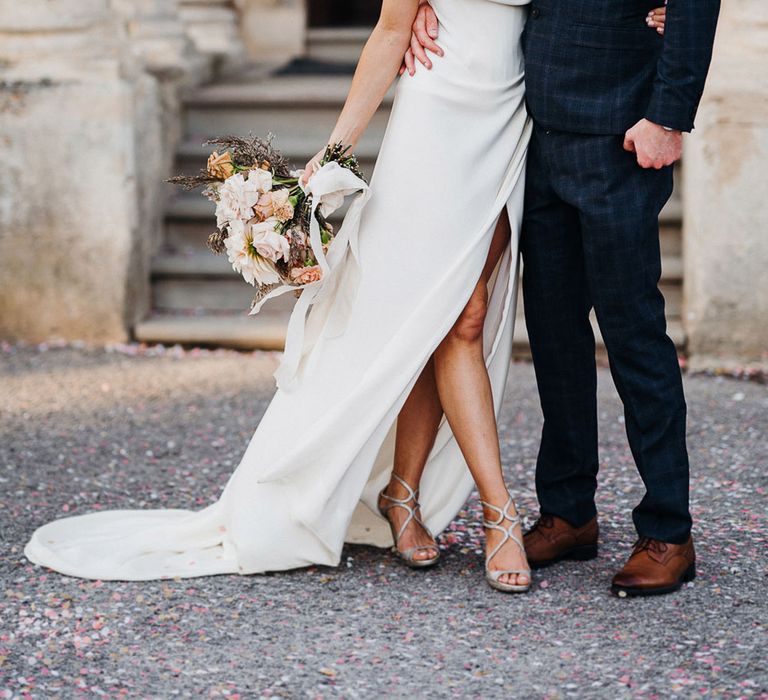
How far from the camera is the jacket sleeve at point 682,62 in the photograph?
2742 mm

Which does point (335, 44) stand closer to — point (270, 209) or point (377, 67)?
point (377, 67)

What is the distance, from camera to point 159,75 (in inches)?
266

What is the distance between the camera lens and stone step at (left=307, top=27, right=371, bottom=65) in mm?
8883

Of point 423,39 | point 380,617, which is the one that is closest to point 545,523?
point 380,617

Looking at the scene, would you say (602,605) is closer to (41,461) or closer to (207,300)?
(41,461)

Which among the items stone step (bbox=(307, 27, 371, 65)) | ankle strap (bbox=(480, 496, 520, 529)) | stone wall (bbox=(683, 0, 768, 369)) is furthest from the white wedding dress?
stone step (bbox=(307, 27, 371, 65))

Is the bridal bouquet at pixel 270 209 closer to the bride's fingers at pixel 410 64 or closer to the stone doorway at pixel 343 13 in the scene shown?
the bride's fingers at pixel 410 64

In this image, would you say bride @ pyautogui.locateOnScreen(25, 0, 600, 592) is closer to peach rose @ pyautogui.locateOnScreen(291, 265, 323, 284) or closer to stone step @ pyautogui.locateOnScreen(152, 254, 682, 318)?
peach rose @ pyautogui.locateOnScreen(291, 265, 323, 284)

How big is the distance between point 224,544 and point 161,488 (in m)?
0.76

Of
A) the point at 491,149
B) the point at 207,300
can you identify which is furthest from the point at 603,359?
the point at 491,149

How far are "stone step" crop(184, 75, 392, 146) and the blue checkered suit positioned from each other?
4.01 meters

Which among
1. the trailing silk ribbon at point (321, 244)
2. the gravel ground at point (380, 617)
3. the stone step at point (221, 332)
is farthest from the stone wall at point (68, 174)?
the trailing silk ribbon at point (321, 244)

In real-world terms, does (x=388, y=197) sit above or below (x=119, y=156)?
above

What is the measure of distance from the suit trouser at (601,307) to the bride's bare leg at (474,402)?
0.19 m
